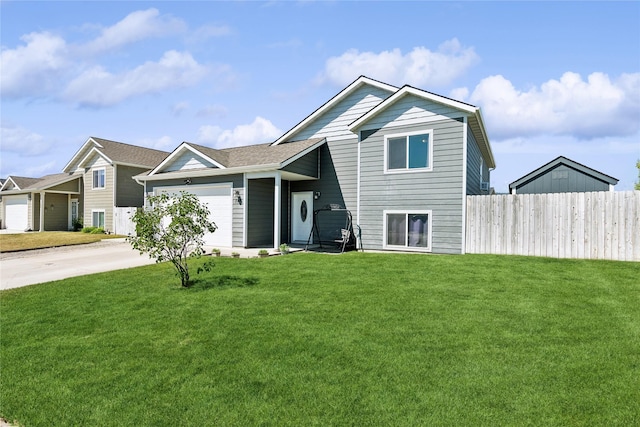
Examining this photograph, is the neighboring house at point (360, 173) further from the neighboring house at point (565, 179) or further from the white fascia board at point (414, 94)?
A: the neighboring house at point (565, 179)

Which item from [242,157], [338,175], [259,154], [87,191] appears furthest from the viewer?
[87,191]

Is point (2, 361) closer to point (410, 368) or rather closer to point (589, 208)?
point (410, 368)

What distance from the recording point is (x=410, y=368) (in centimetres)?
375

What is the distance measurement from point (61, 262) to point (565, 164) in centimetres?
2266

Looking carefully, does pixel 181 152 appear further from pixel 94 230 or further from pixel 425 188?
pixel 94 230

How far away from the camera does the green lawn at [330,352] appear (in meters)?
3.08

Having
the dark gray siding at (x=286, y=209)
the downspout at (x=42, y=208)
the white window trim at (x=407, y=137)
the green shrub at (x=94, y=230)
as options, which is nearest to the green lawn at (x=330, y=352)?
the white window trim at (x=407, y=137)

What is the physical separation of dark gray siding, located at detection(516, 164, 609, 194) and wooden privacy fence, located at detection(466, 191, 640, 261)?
28.5 feet

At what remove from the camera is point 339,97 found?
14.8 meters

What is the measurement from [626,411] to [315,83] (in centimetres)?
1824

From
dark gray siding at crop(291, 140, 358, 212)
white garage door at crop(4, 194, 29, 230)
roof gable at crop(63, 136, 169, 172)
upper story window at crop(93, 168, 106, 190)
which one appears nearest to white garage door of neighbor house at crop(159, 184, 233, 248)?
dark gray siding at crop(291, 140, 358, 212)

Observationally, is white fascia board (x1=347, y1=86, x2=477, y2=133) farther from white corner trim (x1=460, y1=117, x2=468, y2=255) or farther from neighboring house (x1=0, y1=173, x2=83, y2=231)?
neighboring house (x1=0, y1=173, x2=83, y2=231)

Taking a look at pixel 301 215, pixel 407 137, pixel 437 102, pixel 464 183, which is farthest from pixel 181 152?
pixel 464 183

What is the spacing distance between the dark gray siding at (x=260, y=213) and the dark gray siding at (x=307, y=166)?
6.41 feet
